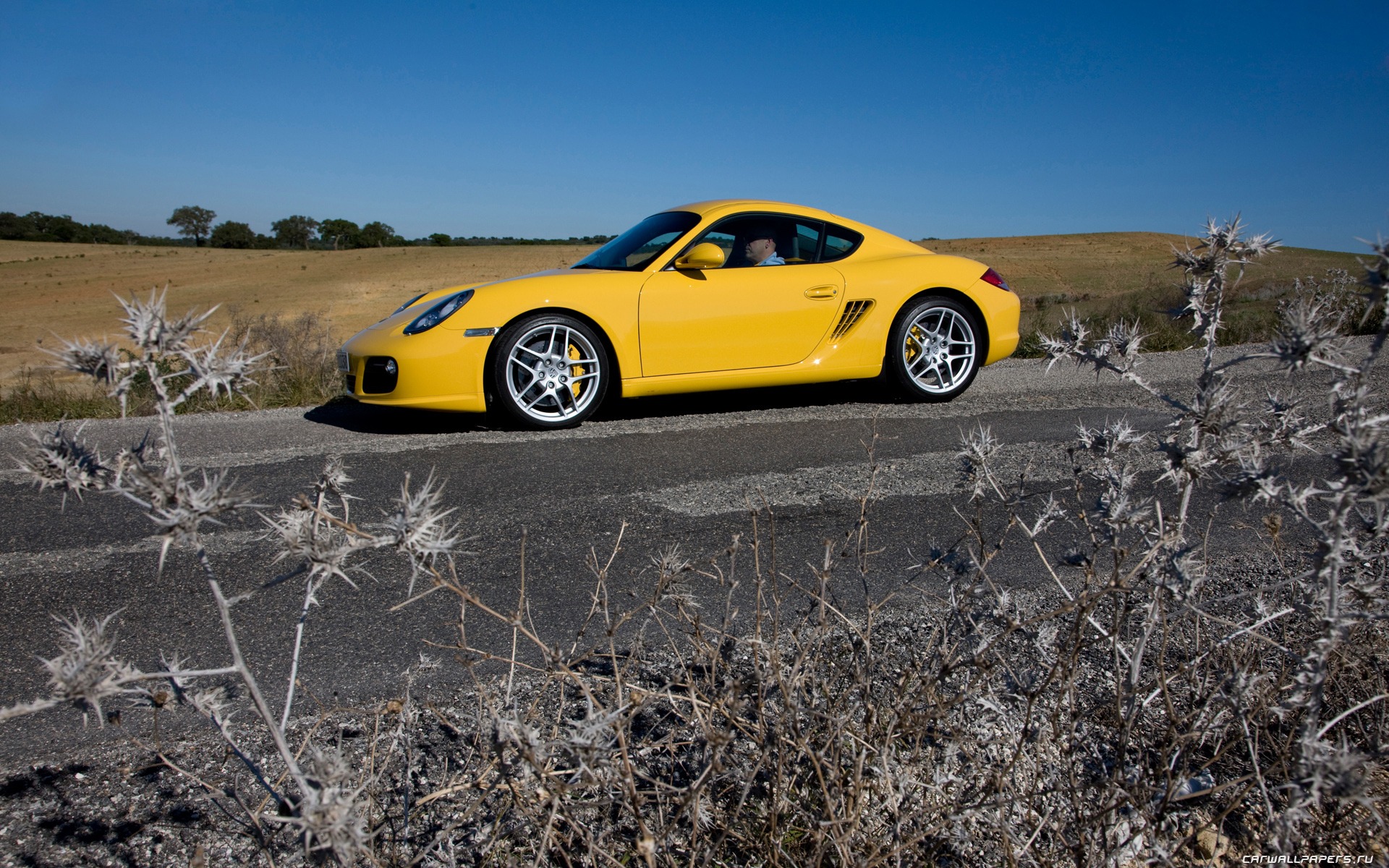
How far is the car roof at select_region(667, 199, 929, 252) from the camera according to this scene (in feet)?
20.5

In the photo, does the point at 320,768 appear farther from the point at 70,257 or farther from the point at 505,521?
the point at 70,257

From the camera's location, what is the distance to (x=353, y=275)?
40938mm

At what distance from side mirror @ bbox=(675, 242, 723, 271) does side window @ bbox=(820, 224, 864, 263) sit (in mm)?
974

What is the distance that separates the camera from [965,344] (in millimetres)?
6531

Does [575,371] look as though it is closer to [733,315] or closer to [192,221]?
[733,315]

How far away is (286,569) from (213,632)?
54cm

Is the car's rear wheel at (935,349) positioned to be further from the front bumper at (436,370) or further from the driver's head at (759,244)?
the front bumper at (436,370)

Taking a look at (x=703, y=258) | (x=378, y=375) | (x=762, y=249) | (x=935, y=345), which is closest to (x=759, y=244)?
(x=762, y=249)

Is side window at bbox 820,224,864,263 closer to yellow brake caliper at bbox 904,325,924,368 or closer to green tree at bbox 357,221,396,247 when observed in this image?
yellow brake caliper at bbox 904,325,924,368

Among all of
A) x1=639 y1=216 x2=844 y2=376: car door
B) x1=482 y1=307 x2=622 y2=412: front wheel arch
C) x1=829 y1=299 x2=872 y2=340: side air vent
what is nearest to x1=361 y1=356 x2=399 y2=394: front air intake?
x1=482 y1=307 x2=622 y2=412: front wheel arch

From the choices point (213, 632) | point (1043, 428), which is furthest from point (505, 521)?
point (1043, 428)

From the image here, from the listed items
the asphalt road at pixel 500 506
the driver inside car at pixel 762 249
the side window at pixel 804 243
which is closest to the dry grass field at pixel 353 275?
the side window at pixel 804 243

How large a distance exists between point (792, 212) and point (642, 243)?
3.81 ft

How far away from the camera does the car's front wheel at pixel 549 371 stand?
5.50m
